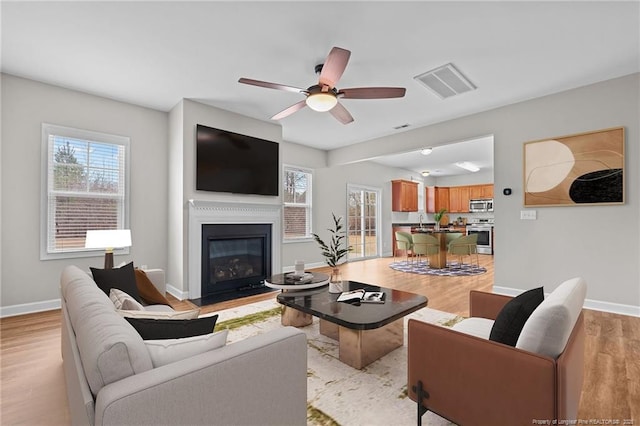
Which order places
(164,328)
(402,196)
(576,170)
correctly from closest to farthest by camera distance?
(164,328), (576,170), (402,196)

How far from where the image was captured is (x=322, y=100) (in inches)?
111

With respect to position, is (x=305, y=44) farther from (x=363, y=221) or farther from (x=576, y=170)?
(x=363, y=221)

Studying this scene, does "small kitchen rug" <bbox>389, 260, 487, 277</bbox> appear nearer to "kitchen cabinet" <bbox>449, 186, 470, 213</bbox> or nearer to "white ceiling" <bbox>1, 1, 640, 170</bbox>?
"white ceiling" <bbox>1, 1, 640, 170</bbox>

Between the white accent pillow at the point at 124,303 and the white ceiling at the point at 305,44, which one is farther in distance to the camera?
the white ceiling at the point at 305,44

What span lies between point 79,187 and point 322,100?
11.2 ft

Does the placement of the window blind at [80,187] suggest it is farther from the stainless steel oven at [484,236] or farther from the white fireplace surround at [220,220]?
the stainless steel oven at [484,236]

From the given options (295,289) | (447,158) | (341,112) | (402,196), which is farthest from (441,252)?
(295,289)

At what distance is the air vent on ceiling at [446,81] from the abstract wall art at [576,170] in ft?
4.26

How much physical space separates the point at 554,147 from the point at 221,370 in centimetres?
465

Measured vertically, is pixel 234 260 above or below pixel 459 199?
below

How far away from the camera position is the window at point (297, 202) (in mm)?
6461

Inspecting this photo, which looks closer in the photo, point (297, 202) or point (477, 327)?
point (477, 327)

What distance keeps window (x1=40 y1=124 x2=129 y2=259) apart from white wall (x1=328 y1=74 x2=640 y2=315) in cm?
512

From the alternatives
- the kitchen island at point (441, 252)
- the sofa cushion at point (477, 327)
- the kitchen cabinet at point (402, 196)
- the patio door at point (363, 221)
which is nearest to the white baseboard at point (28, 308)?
the sofa cushion at point (477, 327)
